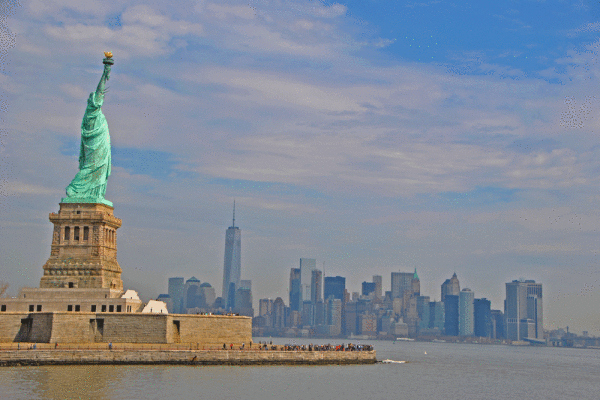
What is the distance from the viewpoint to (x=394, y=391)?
222 ft

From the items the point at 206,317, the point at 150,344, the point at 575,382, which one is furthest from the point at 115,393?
the point at 575,382

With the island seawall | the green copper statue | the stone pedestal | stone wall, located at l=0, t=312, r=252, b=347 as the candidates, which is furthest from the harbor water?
the green copper statue

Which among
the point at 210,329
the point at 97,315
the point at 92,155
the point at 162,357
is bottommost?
the point at 162,357

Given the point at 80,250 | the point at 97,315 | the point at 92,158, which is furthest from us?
the point at 92,158

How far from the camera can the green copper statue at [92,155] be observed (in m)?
84.4

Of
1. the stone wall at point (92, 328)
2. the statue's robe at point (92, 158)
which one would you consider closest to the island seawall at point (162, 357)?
the stone wall at point (92, 328)

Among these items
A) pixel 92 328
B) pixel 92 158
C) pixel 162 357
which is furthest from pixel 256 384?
pixel 92 158

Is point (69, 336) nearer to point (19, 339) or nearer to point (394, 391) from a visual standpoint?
point (19, 339)

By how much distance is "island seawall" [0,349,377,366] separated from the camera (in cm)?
6938

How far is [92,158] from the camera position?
279 feet

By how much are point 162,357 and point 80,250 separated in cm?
1656

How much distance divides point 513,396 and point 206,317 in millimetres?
29651

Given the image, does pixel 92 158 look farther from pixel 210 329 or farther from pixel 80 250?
pixel 210 329

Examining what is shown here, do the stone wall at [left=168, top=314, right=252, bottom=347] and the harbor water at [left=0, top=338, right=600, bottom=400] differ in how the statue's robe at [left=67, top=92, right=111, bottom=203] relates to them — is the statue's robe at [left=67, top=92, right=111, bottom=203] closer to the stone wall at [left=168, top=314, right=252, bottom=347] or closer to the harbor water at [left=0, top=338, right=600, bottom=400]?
the stone wall at [left=168, top=314, right=252, bottom=347]
